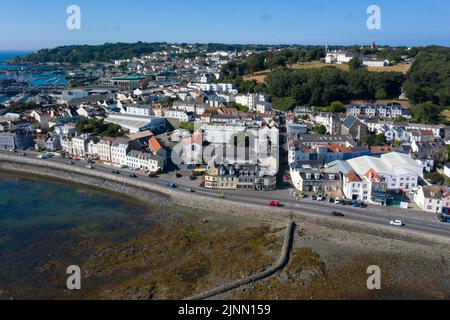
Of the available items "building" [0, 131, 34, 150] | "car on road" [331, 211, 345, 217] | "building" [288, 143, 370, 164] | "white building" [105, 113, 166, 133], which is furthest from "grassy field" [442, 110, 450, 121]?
"building" [0, 131, 34, 150]

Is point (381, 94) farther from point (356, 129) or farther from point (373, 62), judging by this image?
point (373, 62)

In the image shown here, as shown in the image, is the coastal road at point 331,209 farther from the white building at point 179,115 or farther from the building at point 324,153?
the white building at point 179,115

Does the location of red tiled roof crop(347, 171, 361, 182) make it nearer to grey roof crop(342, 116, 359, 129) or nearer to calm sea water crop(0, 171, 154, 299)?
calm sea water crop(0, 171, 154, 299)

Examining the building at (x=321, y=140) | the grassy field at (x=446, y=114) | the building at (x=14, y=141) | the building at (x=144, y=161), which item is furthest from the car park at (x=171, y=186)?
the grassy field at (x=446, y=114)

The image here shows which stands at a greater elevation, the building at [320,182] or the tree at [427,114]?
the tree at [427,114]
